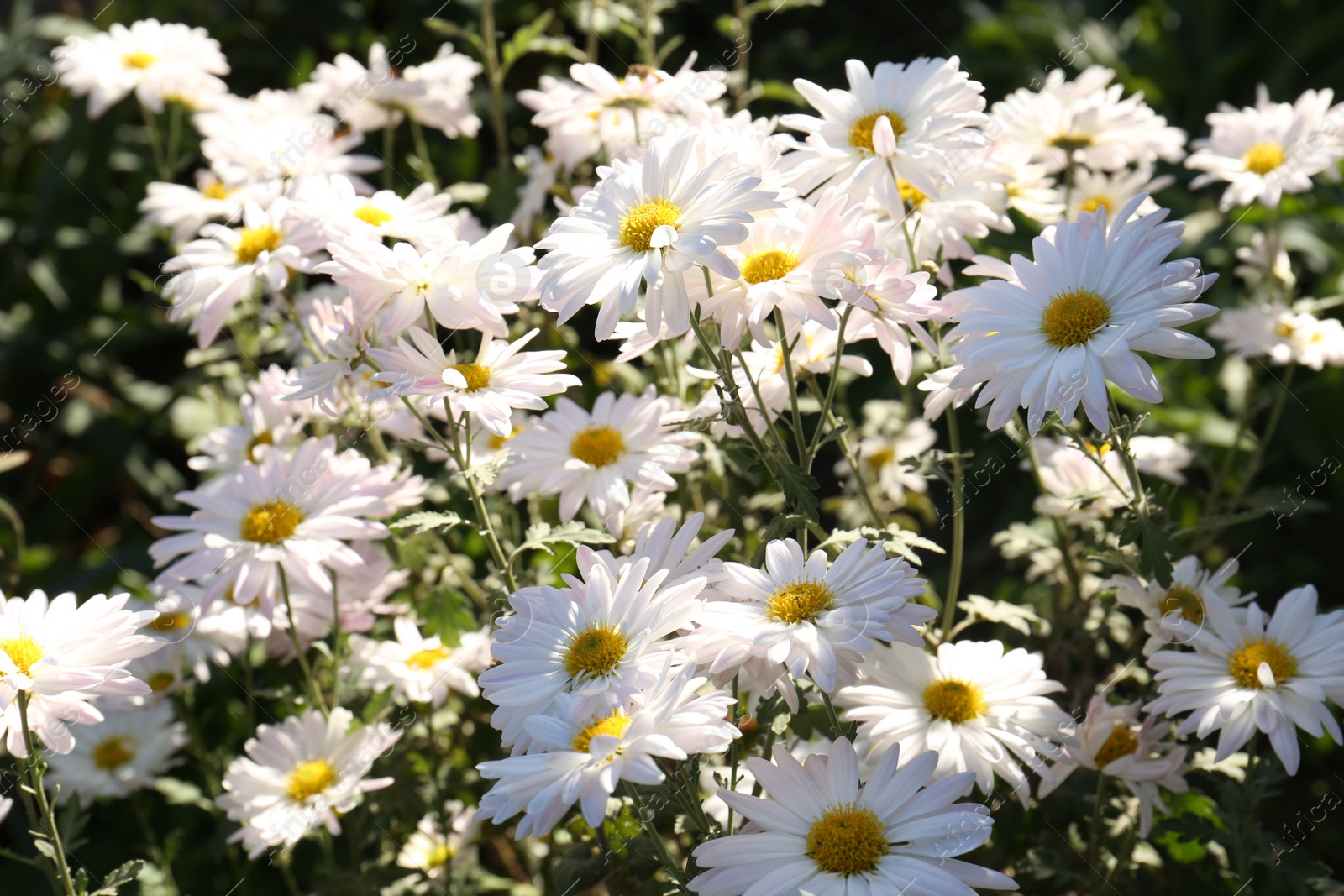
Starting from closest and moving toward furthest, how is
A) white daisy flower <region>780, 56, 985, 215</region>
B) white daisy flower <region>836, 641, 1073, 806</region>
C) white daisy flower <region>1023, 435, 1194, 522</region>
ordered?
1. white daisy flower <region>836, 641, 1073, 806</region>
2. white daisy flower <region>780, 56, 985, 215</region>
3. white daisy flower <region>1023, 435, 1194, 522</region>

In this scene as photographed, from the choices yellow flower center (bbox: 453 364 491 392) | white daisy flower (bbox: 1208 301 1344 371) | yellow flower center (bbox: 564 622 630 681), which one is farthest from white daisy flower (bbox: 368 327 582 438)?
white daisy flower (bbox: 1208 301 1344 371)

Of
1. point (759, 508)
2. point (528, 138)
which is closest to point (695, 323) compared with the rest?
point (759, 508)

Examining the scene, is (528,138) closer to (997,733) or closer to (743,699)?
(743,699)

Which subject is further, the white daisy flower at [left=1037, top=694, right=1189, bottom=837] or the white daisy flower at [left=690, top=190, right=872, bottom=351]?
the white daisy flower at [left=1037, top=694, right=1189, bottom=837]

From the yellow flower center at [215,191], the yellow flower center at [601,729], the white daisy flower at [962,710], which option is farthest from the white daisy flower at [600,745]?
the yellow flower center at [215,191]

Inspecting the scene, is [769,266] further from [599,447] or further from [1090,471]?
[1090,471]

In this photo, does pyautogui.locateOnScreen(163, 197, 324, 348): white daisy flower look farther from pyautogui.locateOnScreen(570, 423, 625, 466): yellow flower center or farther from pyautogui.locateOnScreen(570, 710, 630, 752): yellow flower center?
pyautogui.locateOnScreen(570, 710, 630, 752): yellow flower center

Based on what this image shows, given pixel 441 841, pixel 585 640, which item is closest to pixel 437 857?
pixel 441 841

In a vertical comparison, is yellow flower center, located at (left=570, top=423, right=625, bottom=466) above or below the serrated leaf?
above
